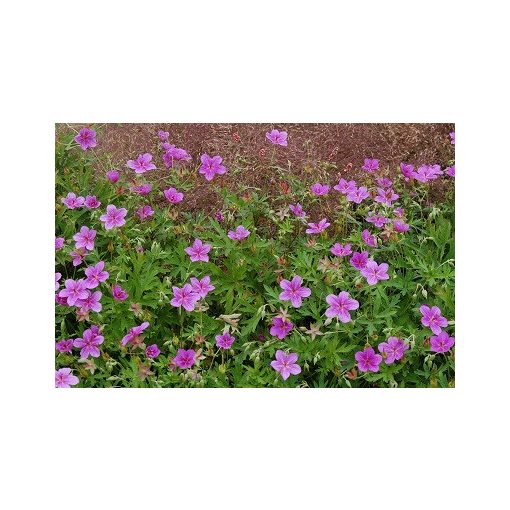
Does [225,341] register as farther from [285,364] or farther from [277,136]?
[277,136]

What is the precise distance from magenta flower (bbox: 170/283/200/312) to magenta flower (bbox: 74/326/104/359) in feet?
1.02

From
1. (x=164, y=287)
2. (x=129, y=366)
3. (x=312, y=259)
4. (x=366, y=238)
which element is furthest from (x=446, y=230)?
(x=129, y=366)

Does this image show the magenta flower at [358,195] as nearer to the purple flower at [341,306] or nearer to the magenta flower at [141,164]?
the purple flower at [341,306]

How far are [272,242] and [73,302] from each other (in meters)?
0.78

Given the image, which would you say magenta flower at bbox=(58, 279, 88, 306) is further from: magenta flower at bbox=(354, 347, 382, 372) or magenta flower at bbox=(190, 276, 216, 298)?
magenta flower at bbox=(354, 347, 382, 372)

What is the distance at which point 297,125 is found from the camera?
3.16 m

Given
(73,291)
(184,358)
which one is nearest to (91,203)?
(73,291)

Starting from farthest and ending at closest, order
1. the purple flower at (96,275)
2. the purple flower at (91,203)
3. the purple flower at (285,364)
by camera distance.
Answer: the purple flower at (91,203) → the purple flower at (96,275) → the purple flower at (285,364)

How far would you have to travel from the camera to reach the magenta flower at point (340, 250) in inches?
121

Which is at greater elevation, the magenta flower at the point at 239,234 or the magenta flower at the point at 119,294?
the magenta flower at the point at 239,234

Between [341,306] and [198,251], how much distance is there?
0.57 meters

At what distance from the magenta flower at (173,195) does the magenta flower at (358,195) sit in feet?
2.17

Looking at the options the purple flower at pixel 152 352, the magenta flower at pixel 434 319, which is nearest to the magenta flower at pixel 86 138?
the purple flower at pixel 152 352

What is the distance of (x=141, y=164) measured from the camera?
321 centimetres
